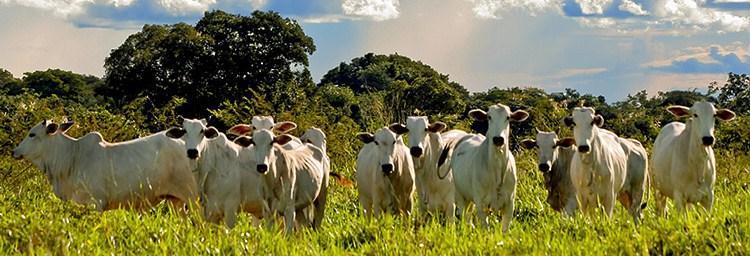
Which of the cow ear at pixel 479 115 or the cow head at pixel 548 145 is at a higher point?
the cow ear at pixel 479 115

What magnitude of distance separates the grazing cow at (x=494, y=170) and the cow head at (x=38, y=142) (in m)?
5.48

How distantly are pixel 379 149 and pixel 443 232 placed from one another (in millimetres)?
2652

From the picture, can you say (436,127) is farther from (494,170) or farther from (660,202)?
(660,202)

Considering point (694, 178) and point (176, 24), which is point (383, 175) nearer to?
point (694, 178)

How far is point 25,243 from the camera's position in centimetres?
1027

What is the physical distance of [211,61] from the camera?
49.8 meters

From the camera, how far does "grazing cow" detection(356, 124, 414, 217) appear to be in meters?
13.5

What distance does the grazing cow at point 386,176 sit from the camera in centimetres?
1345

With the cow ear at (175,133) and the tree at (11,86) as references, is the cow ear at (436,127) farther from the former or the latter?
the tree at (11,86)

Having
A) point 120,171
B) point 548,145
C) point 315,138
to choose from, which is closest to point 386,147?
point 548,145

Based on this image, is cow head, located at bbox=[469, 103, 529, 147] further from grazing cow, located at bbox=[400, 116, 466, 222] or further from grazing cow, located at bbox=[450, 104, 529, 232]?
grazing cow, located at bbox=[400, 116, 466, 222]

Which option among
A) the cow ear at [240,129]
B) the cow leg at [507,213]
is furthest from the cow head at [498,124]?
the cow ear at [240,129]

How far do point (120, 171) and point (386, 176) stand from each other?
130 inches

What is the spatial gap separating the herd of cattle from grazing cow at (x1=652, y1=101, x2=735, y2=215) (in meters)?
0.01
